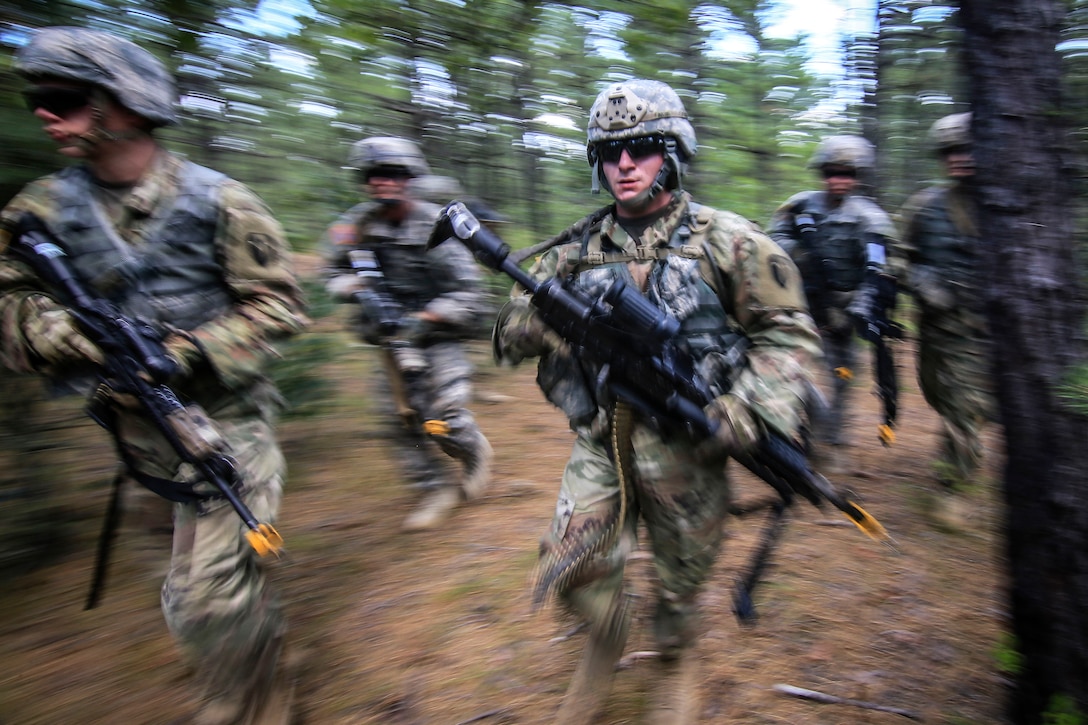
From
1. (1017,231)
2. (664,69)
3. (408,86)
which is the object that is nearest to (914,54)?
(664,69)

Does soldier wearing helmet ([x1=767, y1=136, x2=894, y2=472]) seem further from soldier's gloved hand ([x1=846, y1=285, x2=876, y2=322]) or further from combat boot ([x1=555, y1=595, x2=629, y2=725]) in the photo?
combat boot ([x1=555, y1=595, x2=629, y2=725])

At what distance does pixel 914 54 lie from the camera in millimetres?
10383

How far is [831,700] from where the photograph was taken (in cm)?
294

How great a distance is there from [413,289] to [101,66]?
2535 mm

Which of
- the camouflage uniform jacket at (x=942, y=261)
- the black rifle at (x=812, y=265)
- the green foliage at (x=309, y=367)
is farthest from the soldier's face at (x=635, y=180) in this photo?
the black rifle at (x=812, y=265)

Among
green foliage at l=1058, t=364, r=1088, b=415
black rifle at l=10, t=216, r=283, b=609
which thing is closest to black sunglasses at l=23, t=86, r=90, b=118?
black rifle at l=10, t=216, r=283, b=609

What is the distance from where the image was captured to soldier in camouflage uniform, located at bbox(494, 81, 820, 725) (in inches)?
95.5

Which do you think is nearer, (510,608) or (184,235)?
(184,235)

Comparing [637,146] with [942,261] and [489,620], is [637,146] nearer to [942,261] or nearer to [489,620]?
[489,620]

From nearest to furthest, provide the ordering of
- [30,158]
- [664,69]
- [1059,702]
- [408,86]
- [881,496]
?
1. [1059,702]
2. [30,158]
3. [881,496]
4. [408,86]
5. [664,69]

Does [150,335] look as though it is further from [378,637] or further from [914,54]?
[914,54]

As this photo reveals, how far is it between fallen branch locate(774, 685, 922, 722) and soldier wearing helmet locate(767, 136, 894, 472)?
285 centimetres

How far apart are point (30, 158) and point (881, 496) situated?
5.48m

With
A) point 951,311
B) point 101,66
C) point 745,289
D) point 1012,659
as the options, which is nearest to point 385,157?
point 101,66
